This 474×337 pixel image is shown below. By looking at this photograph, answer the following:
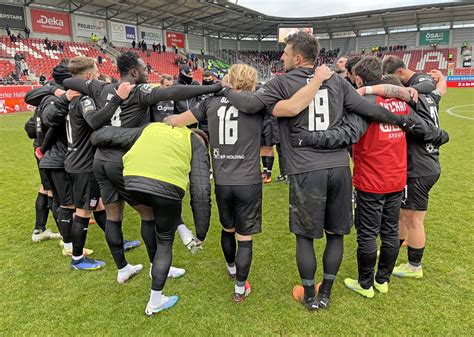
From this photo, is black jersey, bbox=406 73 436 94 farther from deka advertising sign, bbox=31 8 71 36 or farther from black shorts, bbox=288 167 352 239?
deka advertising sign, bbox=31 8 71 36

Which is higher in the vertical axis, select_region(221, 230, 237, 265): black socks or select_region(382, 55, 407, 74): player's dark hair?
select_region(382, 55, 407, 74): player's dark hair

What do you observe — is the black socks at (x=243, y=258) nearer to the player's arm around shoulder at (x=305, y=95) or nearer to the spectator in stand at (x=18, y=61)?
the player's arm around shoulder at (x=305, y=95)

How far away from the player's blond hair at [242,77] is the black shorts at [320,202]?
3.06ft

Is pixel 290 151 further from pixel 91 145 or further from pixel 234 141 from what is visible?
pixel 91 145

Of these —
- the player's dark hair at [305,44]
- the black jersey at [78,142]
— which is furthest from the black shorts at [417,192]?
the black jersey at [78,142]

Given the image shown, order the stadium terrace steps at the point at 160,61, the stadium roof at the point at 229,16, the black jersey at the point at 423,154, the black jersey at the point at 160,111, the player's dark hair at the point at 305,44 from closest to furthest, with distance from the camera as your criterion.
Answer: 1. the player's dark hair at the point at 305,44
2. the black jersey at the point at 423,154
3. the black jersey at the point at 160,111
4. the stadium roof at the point at 229,16
5. the stadium terrace steps at the point at 160,61

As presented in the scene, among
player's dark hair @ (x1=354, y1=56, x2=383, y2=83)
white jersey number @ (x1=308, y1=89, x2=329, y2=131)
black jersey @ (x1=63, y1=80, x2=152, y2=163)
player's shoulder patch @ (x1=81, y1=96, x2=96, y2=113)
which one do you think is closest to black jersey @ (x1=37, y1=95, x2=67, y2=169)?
player's shoulder patch @ (x1=81, y1=96, x2=96, y2=113)

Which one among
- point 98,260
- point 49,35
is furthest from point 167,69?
point 98,260

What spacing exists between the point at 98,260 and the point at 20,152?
8151 millimetres

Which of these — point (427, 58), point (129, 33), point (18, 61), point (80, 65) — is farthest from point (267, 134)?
point (427, 58)

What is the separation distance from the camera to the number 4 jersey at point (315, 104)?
281 cm

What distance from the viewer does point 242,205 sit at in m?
3.12

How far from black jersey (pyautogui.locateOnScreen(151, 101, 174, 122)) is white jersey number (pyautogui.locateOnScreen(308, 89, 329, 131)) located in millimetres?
1939

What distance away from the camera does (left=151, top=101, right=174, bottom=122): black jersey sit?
13.4 feet
